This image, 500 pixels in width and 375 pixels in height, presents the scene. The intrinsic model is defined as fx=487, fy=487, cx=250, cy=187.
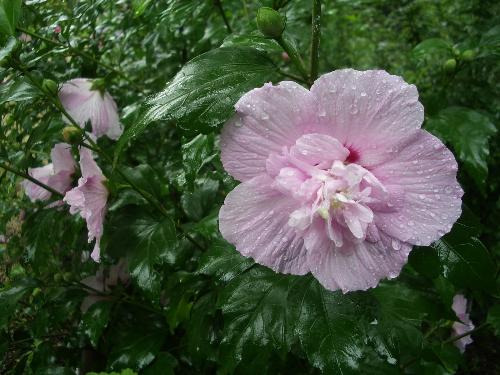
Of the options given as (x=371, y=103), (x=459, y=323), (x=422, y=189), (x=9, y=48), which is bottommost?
(x=459, y=323)

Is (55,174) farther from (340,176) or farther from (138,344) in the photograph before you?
(340,176)

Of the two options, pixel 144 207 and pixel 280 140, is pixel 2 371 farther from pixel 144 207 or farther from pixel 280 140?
pixel 280 140

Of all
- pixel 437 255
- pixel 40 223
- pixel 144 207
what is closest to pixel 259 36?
pixel 437 255

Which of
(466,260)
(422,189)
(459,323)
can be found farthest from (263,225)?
(459,323)

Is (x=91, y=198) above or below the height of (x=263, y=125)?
below

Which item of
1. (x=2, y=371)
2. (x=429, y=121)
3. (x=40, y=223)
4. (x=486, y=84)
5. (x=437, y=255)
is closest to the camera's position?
(x=437, y=255)

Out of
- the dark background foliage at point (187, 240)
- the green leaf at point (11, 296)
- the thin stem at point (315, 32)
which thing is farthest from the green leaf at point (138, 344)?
the thin stem at point (315, 32)
